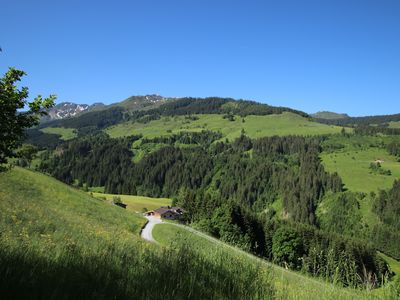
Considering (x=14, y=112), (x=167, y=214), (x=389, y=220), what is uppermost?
(x=14, y=112)

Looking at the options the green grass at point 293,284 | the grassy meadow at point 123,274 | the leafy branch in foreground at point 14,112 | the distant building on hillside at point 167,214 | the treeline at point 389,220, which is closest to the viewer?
the grassy meadow at point 123,274

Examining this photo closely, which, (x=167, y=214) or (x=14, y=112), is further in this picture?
(x=167, y=214)

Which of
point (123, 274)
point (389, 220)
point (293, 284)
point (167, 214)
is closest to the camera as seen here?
point (123, 274)

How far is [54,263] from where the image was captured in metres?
4.85

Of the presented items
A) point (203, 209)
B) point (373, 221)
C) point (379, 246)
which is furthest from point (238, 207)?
point (373, 221)

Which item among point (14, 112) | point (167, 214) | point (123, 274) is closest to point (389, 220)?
point (167, 214)

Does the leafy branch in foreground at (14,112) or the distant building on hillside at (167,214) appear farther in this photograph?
the distant building on hillside at (167,214)

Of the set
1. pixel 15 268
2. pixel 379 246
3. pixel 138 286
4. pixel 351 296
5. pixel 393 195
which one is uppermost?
pixel 15 268

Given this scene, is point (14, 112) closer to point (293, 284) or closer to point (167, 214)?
point (293, 284)

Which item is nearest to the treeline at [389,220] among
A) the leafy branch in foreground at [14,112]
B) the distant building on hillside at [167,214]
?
the distant building on hillside at [167,214]

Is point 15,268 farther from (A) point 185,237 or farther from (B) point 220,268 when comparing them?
(A) point 185,237

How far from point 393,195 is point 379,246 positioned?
38.3 meters

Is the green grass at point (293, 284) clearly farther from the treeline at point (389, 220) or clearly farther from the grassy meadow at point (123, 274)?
the treeline at point (389, 220)

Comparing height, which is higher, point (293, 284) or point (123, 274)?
point (123, 274)
